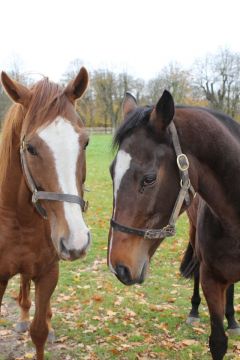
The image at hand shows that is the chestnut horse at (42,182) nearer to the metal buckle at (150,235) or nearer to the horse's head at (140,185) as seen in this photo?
the horse's head at (140,185)

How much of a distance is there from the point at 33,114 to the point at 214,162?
1.24 metres

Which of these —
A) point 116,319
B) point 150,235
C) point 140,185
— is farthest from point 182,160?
point 116,319

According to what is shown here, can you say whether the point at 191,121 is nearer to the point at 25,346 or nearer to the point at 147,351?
the point at 147,351

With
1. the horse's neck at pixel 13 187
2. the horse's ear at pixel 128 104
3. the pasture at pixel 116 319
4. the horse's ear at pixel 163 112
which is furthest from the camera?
the pasture at pixel 116 319

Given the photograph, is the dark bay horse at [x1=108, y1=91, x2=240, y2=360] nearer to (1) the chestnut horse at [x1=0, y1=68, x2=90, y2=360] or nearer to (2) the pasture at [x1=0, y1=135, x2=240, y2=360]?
(1) the chestnut horse at [x1=0, y1=68, x2=90, y2=360]

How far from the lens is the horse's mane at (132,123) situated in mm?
2312

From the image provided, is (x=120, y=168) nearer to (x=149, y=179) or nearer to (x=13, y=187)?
(x=149, y=179)

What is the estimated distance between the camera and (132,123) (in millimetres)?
2312

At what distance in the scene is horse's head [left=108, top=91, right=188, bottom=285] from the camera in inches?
86.7

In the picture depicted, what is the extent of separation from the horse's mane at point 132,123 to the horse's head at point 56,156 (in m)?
0.27

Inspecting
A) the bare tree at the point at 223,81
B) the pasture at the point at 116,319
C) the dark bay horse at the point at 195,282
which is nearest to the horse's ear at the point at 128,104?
the pasture at the point at 116,319

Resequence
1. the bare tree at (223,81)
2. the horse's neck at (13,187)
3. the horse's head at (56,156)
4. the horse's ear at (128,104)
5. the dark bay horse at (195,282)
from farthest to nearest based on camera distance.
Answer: the bare tree at (223,81), the dark bay horse at (195,282), the horse's neck at (13,187), the horse's ear at (128,104), the horse's head at (56,156)

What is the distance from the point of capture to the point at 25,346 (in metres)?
4.05

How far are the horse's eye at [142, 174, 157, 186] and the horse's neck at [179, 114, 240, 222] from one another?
0.32 metres
